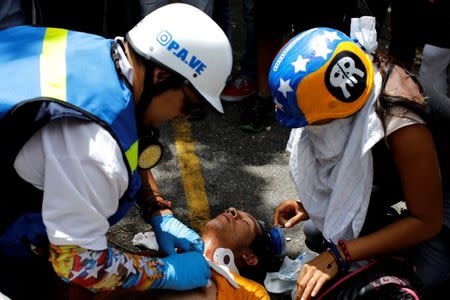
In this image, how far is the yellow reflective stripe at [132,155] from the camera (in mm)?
2118

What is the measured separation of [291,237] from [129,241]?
3.25ft

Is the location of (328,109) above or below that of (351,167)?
above

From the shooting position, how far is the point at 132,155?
84.9 inches

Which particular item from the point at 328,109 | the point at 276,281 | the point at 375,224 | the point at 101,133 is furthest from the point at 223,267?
the point at 101,133

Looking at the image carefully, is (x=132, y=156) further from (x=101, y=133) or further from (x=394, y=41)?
(x=394, y=41)

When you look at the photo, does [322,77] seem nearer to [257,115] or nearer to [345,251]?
[345,251]

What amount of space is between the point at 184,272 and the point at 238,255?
2.27ft

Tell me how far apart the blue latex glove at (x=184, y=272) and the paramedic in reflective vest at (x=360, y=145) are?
0.44 m

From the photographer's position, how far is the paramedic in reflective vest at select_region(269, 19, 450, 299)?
7.93ft

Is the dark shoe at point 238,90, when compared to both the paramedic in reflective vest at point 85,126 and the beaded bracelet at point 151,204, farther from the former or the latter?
the paramedic in reflective vest at point 85,126

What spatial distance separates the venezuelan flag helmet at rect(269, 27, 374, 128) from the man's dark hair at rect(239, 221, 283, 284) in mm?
1017

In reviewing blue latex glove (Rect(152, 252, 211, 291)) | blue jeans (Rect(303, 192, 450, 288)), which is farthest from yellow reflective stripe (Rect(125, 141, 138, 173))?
blue jeans (Rect(303, 192, 450, 288))

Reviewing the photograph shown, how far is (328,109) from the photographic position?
2459 millimetres

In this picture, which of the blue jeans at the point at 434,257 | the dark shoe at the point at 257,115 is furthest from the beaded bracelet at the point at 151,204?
the dark shoe at the point at 257,115
